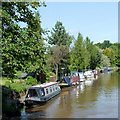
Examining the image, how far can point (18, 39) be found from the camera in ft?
32.3

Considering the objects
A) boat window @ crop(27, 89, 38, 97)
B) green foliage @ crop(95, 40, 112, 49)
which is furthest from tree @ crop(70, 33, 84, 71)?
green foliage @ crop(95, 40, 112, 49)

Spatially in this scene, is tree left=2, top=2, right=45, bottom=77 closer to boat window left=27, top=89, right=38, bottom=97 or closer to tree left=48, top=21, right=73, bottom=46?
boat window left=27, top=89, right=38, bottom=97

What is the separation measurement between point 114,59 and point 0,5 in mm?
108689

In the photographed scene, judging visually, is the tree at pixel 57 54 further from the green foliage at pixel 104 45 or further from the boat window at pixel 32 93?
the green foliage at pixel 104 45

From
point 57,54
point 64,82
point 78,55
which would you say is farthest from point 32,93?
point 78,55

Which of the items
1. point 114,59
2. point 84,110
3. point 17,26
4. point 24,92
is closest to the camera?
point 17,26

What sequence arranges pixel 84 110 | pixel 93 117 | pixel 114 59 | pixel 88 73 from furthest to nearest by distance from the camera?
pixel 114 59 < pixel 88 73 < pixel 84 110 < pixel 93 117

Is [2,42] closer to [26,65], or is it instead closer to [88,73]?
[26,65]

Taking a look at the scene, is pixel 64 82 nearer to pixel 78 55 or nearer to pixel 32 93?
pixel 32 93

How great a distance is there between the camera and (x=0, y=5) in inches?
368

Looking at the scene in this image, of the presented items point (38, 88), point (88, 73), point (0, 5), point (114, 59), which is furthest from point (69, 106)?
point (114, 59)

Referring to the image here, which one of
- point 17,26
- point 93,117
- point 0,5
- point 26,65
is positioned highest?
point 0,5

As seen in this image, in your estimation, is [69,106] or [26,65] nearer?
[26,65]

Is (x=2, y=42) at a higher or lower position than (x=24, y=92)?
higher
